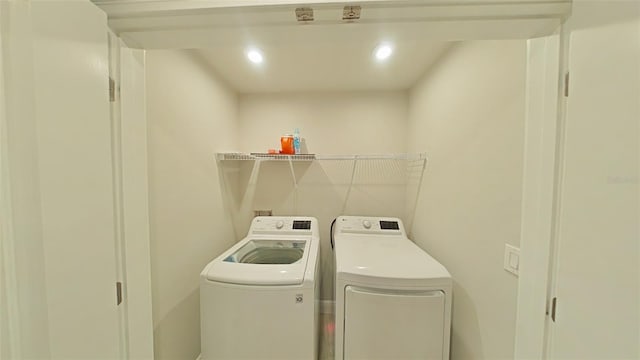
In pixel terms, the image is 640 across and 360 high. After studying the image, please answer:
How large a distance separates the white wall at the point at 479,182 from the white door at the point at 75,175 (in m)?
1.58

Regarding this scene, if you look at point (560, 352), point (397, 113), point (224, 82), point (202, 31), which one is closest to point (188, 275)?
point (202, 31)

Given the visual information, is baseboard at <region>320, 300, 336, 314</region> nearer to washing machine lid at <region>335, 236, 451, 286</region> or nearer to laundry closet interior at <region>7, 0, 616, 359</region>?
laundry closet interior at <region>7, 0, 616, 359</region>

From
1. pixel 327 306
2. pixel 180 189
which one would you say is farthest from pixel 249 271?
pixel 327 306

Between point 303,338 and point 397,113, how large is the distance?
228 centimetres

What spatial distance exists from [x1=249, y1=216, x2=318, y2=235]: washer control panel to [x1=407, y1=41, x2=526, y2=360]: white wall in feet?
3.66

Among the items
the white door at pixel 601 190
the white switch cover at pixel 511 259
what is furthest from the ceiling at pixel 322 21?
the white switch cover at pixel 511 259

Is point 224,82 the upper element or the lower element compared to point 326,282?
upper

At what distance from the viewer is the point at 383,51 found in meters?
1.67

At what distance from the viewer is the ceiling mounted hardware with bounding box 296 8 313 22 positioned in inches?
26.4

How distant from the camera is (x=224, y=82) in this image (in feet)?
7.11

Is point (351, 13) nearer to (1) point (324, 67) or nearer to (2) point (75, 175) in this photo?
(2) point (75, 175)

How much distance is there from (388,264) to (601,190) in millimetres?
1089

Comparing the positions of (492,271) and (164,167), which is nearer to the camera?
(492,271)

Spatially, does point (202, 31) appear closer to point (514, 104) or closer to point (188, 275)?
point (514, 104)
